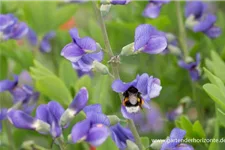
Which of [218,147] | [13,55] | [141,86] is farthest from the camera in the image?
[13,55]

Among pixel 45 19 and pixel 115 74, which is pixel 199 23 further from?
pixel 115 74

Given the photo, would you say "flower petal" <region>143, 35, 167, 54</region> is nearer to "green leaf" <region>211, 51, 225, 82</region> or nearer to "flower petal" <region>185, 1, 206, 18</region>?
"green leaf" <region>211, 51, 225, 82</region>

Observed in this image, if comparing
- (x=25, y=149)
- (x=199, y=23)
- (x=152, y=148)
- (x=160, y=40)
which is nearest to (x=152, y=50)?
(x=160, y=40)

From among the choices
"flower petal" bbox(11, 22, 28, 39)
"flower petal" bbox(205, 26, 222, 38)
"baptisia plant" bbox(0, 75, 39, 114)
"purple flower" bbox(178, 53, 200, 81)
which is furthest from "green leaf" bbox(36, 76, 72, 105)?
"flower petal" bbox(205, 26, 222, 38)

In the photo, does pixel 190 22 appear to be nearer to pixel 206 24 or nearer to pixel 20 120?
pixel 206 24

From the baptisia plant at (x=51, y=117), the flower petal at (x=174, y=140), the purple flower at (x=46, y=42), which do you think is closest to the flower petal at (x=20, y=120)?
the baptisia plant at (x=51, y=117)

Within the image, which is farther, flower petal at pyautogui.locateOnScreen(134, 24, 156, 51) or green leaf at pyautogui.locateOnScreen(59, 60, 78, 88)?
green leaf at pyautogui.locateOnScreen(59, 60, 78, 88)

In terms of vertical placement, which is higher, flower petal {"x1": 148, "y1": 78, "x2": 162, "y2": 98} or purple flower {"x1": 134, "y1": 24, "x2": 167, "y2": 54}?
purple flower {"x1": 134, "y1": 24, "x2": 167, "y2": 54}
